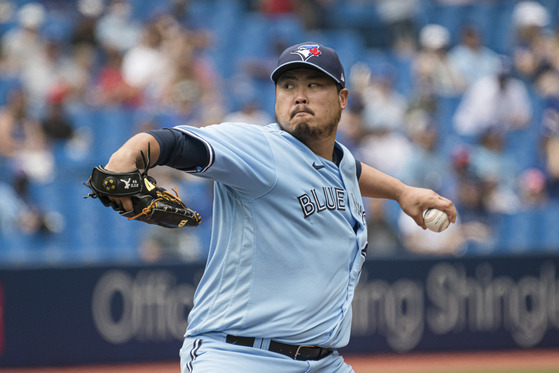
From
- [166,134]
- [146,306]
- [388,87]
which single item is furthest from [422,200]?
[388,87]

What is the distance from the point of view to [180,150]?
263 centimetres

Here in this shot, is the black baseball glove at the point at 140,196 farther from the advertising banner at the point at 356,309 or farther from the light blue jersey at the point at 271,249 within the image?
the advertising banner at the point at 356,309

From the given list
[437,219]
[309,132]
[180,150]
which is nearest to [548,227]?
[437,219]

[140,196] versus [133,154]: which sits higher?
[133,154]

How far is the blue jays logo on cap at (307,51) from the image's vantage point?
3068 millimetres

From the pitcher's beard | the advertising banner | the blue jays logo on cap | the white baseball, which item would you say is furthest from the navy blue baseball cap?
the advertising banner

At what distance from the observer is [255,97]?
9.48 meters

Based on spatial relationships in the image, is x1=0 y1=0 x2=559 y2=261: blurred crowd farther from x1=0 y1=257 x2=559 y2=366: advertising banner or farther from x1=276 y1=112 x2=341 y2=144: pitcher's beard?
x1=276 y1=112 x2=341 y2=144: pitcher's beard

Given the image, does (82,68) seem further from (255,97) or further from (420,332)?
(420,332)

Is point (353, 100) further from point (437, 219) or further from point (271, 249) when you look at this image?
point (271, 249)

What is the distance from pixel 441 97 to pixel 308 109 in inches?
306

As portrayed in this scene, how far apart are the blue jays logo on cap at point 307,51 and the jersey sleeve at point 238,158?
1.15ft

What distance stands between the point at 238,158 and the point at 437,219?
109cm

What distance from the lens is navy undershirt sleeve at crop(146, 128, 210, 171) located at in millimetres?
2556
